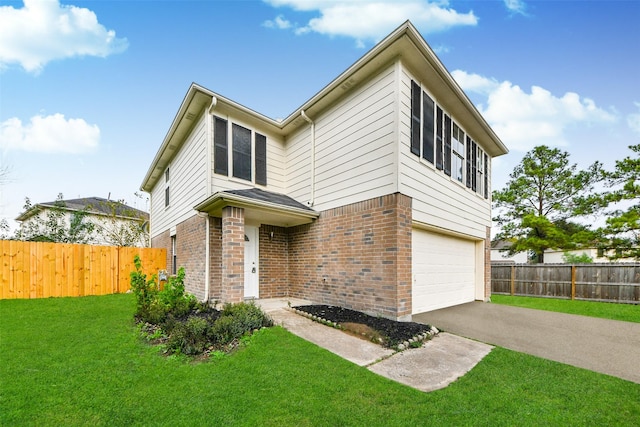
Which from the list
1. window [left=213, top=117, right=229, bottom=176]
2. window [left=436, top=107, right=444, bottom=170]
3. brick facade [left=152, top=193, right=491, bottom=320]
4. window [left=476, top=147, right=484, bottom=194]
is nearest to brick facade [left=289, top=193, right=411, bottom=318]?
brick facade [left=152, top=193, right=491, bottom=320]

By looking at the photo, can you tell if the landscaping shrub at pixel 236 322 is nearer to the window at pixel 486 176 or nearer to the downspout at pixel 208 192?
the downspout at pixel 208 192

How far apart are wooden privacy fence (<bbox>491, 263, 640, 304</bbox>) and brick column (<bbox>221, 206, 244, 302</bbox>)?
39.3 ft

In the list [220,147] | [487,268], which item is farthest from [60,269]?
[487,268]

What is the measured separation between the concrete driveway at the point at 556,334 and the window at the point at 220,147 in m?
6.27

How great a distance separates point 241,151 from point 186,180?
2375 millimetres

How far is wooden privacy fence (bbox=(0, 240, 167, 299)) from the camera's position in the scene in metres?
8.28

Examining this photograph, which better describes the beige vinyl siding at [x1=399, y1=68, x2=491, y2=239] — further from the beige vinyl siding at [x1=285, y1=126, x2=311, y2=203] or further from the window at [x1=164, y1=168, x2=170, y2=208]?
the window at [x1=164, y1=168, x2=170, y2=208]

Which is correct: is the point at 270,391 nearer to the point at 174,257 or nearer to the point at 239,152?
the point at 239,152

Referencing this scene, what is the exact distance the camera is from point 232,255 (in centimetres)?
632

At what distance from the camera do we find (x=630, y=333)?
5801 mm

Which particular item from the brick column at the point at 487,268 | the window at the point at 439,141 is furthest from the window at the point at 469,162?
the brick column at the point at 487,268

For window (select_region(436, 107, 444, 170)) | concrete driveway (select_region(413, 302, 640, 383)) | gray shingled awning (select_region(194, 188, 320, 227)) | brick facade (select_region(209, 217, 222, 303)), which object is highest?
window (select_region(436, 107, 444, 170))

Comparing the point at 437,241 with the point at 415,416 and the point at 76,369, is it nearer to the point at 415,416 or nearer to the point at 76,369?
the point at 415,416

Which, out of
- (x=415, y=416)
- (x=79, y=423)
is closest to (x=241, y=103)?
(x=79, y=423)
